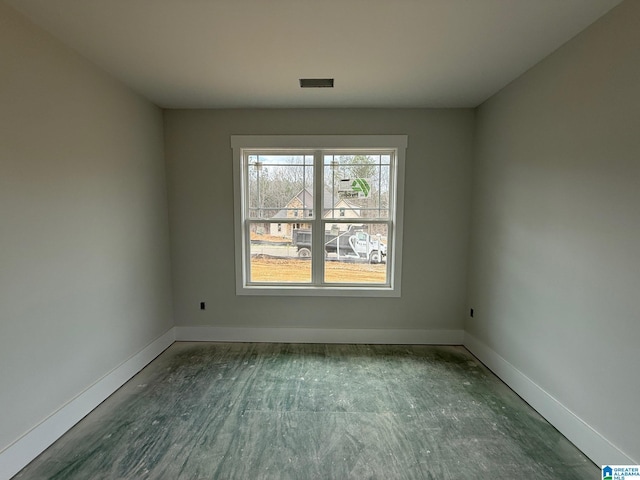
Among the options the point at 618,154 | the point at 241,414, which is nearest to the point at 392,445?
the point at 241,414

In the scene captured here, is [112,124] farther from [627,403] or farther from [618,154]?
[627,403]

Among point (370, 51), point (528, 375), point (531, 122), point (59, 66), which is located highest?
point (370, 51)

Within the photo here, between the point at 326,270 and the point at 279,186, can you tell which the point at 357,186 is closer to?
the point at 279,186

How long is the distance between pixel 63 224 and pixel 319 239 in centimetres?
226

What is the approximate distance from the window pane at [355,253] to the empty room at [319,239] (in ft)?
0.11

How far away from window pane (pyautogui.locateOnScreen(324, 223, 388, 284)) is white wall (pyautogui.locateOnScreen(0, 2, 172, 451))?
1966 millimetres

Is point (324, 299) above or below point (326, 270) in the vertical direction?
below

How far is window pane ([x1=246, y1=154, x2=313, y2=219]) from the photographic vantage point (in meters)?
3.38

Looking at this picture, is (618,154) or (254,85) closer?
(618,154)

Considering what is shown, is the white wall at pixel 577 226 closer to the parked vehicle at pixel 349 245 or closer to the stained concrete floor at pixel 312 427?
the stained concrete floor at pixel 312 427

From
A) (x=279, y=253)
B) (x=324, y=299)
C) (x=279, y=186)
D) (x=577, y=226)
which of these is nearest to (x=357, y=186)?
(x=279, y=186)

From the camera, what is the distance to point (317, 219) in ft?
11.1

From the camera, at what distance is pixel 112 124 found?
8.13 feet

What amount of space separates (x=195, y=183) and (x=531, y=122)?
326 centimetres
